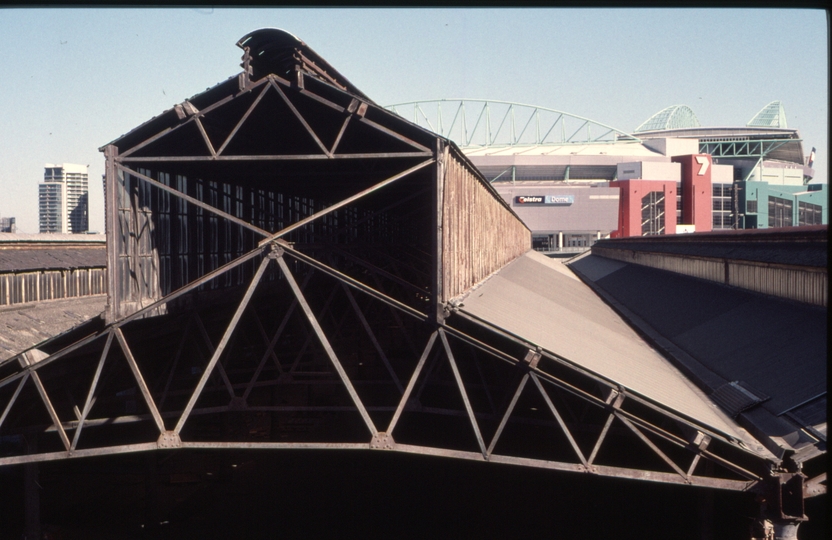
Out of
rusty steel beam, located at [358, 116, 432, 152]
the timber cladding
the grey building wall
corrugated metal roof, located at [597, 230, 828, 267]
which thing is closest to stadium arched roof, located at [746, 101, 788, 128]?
the grey building wall

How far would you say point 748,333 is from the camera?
17047 mm

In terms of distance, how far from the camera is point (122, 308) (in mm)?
11781

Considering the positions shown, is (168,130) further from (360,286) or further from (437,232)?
(437,232)

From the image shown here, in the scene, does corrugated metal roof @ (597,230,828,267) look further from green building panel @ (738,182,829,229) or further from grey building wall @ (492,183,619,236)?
green building panel @ (738,182,829,229)

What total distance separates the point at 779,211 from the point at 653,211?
83.7 feet

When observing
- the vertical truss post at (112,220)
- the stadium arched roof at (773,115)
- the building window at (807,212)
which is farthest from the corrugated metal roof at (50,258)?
the stadium arched roof at (773,115)

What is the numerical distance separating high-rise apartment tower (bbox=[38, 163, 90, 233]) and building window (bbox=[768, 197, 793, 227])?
123m

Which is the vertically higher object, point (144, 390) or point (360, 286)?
point (360, 286)

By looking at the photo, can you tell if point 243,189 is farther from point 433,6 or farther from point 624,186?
point 624,186

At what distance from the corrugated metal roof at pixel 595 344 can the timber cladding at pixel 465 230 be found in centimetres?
48

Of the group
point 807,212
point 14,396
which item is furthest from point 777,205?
point 14,396

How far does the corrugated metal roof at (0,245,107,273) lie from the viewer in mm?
20438

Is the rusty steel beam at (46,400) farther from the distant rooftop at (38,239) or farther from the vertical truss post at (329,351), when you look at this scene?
the distant rooftop at (38,239)

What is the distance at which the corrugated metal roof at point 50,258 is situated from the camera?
805 inches
